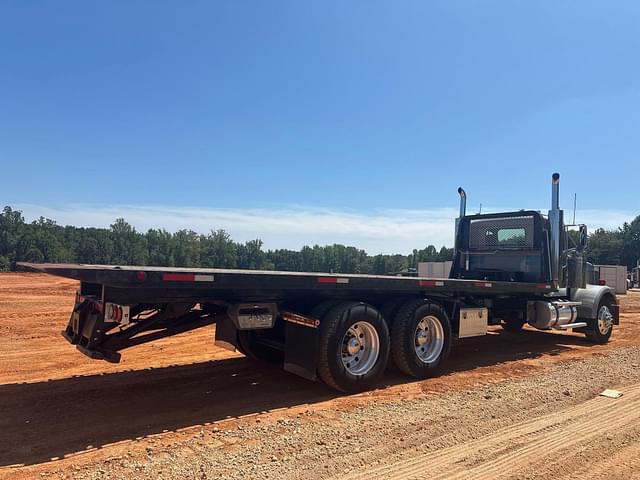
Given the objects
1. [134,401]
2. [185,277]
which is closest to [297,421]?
[185,277]

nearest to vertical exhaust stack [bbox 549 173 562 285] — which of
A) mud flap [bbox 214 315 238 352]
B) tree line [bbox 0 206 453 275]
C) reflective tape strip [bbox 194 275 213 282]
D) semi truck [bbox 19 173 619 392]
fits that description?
semi truck [bbox 19 173 619 392]

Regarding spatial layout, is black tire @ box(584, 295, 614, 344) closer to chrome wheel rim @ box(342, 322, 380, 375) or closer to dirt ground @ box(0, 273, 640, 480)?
dirt ground @ box(0, 273, 640, 480)

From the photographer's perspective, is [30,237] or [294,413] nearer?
[294,413]

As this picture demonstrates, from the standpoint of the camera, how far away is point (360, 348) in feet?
20.7

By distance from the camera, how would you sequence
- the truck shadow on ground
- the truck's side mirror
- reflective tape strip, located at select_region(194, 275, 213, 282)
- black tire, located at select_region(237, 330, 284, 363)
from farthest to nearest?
the truck's side mirror, black tire, located at select_region(237, 330, 284, 363), reflective tape strip, located at select_region(194, 275, 213, 282), the truck shadow on ground

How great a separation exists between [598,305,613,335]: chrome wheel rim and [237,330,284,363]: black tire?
7.58 meters

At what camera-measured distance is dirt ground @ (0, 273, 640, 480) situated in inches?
154

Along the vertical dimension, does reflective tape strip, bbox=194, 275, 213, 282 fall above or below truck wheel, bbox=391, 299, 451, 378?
above

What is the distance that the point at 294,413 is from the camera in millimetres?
5262

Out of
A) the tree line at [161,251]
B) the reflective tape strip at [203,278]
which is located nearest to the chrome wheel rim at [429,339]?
the reflective tape strip at [203,278]

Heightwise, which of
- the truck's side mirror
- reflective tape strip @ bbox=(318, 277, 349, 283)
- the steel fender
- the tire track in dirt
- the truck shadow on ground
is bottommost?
the truck shadow on ground

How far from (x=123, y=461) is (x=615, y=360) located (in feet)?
26.9

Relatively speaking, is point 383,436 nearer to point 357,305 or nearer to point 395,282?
point 357,305

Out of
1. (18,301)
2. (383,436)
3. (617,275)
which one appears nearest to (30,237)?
(18,301)
